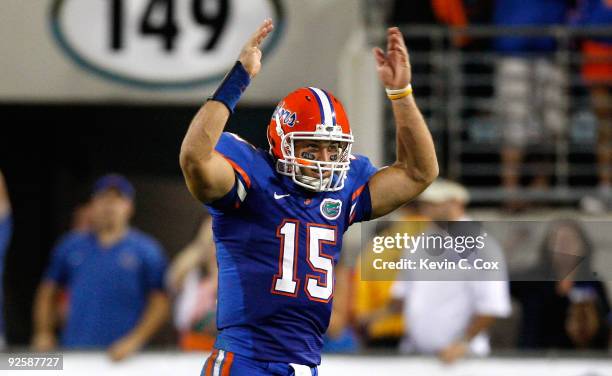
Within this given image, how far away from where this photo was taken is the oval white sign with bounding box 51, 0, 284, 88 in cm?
954

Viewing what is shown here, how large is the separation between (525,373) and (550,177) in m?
2.78

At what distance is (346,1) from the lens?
959 cm

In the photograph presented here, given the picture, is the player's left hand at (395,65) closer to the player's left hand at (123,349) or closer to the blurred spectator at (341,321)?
the blurred spectator at (341,321)

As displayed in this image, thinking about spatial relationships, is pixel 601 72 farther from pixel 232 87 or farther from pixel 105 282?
pixel 232 87

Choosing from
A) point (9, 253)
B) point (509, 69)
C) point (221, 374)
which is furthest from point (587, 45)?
point (221, 374)

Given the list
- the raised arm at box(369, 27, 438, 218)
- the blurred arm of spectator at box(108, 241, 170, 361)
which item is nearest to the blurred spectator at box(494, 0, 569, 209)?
the blurred arm of spectator at box(108, 241, 170, 361)

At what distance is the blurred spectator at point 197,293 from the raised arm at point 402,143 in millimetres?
2527

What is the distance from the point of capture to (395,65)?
189 inches

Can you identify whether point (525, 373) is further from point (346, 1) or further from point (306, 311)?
point (346, 1)

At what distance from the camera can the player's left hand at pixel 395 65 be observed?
4.79 meters

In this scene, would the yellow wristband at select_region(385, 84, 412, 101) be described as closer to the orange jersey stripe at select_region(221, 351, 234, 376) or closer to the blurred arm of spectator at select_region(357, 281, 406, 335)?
the orange jersey stripe at select_region(221, 351, 234, 376)

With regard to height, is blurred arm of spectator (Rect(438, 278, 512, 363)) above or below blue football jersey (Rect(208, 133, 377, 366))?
below

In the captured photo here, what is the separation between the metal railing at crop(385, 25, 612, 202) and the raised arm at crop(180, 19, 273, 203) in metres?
4.37

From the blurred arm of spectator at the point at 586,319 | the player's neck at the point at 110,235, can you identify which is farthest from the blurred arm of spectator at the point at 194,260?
the blurred arm of spectator at the point at 586,319
